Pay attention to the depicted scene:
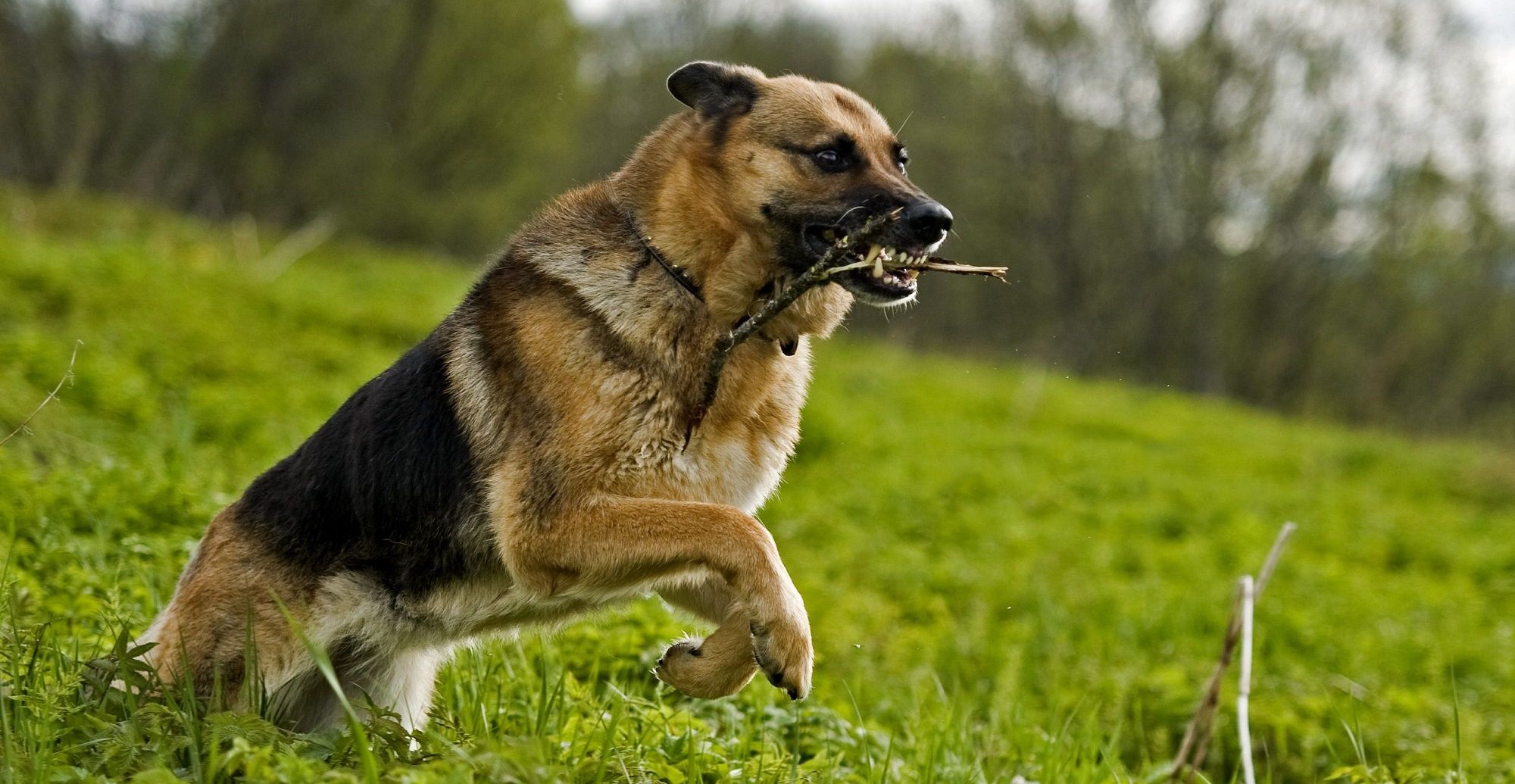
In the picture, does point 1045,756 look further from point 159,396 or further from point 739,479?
point 159,396

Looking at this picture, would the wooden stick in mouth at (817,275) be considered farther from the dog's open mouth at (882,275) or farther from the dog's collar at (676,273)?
the dog's collar at (676,273)

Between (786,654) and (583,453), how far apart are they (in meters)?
0.79

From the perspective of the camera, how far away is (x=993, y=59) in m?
32.1

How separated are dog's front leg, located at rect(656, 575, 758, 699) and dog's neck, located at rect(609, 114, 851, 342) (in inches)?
33.1

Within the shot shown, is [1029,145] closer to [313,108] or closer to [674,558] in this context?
[313,108]

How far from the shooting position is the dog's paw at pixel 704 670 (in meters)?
3.37

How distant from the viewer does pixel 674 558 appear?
3.26m

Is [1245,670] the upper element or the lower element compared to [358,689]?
upper

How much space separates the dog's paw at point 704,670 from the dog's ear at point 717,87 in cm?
169

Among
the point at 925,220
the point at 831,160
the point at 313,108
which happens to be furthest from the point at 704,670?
the point at 313,108

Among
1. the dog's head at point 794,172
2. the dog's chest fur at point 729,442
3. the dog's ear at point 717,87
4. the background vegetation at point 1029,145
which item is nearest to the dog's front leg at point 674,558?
the dog's chest fur at point 729,442

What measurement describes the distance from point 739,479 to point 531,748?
1.28 m

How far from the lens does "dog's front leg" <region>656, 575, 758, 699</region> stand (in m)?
3.33

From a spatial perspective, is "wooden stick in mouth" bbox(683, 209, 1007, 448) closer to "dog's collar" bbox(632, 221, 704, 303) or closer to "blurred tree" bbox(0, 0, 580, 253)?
"dog's collar" bbox(632, 221, 704, 303)
